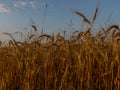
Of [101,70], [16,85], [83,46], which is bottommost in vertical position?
[16,85]

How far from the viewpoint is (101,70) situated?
2.92 m

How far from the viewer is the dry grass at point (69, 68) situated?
285 cm

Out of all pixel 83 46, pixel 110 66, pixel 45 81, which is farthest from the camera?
pixel 83 46

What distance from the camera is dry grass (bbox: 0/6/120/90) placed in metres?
2.85

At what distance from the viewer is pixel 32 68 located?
330 cm

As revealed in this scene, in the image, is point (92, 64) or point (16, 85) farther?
point (16, 85)

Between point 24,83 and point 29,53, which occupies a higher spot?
point 29,53

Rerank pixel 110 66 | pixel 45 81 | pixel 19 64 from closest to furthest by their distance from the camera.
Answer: pixel 110 66, pixel 45 81, pixel 19 64

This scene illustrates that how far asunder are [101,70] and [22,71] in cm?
102

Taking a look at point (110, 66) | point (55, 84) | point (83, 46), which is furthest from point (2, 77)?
point (110, 66)

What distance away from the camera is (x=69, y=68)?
3086 millimetres

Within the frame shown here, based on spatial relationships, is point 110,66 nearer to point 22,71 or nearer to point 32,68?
point 32,68

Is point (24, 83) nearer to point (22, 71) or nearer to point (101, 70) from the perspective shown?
point (22, 71)

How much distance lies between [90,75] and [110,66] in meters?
0.22
